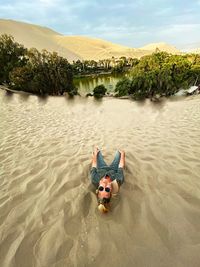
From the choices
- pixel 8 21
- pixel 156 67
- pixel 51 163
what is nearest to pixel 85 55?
pixel 8 21

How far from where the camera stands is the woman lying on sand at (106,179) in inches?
133

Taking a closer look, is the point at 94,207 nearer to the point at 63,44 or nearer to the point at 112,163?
the point at 112,163

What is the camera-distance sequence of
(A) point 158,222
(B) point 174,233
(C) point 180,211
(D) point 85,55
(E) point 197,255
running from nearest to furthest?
(E) point 197,255 < (B) point 174,233 < (A) point 158,222 < (C) point 180,211 < (D) point 85,55

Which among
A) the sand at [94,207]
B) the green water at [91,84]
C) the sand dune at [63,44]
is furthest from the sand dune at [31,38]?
the sand at [94,207]

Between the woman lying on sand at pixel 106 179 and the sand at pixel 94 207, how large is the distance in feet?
0.62

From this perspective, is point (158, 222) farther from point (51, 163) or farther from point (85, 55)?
point (85, 55)

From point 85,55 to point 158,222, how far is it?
109615mm

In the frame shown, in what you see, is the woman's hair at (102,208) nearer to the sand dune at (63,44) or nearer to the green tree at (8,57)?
the green tree at (8,57)

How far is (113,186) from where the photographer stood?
3650mm

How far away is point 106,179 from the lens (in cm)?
349

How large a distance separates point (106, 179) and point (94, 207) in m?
0.56

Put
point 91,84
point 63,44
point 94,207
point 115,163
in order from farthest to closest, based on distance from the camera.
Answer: point 63,44
point 91,84
point 115,163
point 94,207

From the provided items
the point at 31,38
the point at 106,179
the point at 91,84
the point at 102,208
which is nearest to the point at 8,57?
the point at 91,84

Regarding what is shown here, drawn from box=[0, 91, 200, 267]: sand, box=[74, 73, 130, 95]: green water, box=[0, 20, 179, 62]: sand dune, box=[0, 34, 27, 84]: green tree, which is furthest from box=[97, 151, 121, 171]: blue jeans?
box=[0, 20, 179, 62]: sand dune
